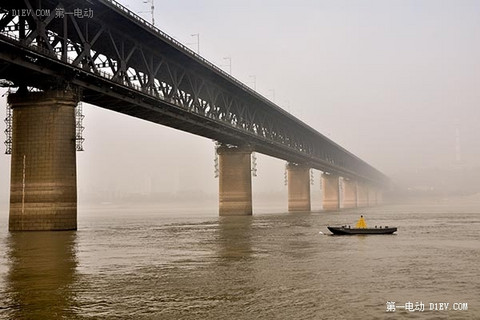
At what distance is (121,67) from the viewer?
177ft

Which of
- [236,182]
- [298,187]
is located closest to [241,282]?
[236,182]

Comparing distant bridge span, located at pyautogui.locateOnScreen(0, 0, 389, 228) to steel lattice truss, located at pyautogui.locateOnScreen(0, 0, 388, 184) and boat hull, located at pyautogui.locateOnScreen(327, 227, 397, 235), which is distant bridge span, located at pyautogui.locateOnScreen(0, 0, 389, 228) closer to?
steel lattice truss, located at pyautogui.locateOnScreen(0, 0, 388, 184)

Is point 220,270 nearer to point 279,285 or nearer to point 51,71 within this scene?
point 279,285

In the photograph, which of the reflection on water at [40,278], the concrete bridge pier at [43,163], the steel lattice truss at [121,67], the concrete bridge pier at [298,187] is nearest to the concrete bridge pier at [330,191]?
the concrete bridge pier at [298,187]

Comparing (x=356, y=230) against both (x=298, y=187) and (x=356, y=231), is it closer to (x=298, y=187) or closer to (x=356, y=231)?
(x=356, y=231)

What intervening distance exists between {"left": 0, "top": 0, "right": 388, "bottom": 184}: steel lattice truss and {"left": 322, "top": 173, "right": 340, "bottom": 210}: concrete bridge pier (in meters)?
72.6

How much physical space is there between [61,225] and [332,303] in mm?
33368

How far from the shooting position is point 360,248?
111 ft

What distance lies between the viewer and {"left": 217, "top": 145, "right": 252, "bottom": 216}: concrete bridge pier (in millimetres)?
92750

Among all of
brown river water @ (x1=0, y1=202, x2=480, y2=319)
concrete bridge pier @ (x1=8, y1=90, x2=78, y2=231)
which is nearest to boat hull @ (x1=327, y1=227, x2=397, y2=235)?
brown river water @ (x1=0, y1=202, x2=480, y2=319)

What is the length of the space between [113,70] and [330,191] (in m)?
119

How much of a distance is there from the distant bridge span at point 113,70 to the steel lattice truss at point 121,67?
0.07 metres

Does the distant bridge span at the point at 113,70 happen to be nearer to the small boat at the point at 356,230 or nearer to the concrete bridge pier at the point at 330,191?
the small boat at the point at 356,230

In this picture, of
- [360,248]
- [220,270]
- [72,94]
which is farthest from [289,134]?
[220,270]
